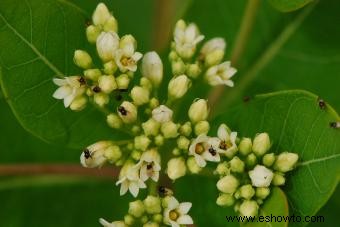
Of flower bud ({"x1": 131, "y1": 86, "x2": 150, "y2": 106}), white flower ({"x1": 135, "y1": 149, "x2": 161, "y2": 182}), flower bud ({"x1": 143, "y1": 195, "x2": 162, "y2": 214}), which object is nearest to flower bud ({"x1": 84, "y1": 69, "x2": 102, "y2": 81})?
flower bud ({"x1": 131, "y1": 86, "x2": 150, "y2": 106})

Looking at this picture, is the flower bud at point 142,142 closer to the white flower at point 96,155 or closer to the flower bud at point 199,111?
the white flower at point 96,155

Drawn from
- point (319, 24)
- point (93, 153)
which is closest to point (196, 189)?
point (93, 153)

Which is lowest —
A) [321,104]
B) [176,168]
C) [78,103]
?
[176,168]

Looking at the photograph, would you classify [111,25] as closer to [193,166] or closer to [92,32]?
[92,32]

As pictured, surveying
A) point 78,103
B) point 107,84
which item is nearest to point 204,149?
point 107,84

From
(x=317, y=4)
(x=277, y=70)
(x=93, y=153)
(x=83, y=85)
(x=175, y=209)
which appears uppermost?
(x=317, y=4)

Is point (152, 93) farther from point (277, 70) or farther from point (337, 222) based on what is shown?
point (337, 222)

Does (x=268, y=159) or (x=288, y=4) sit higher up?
(x=288, y=4)
